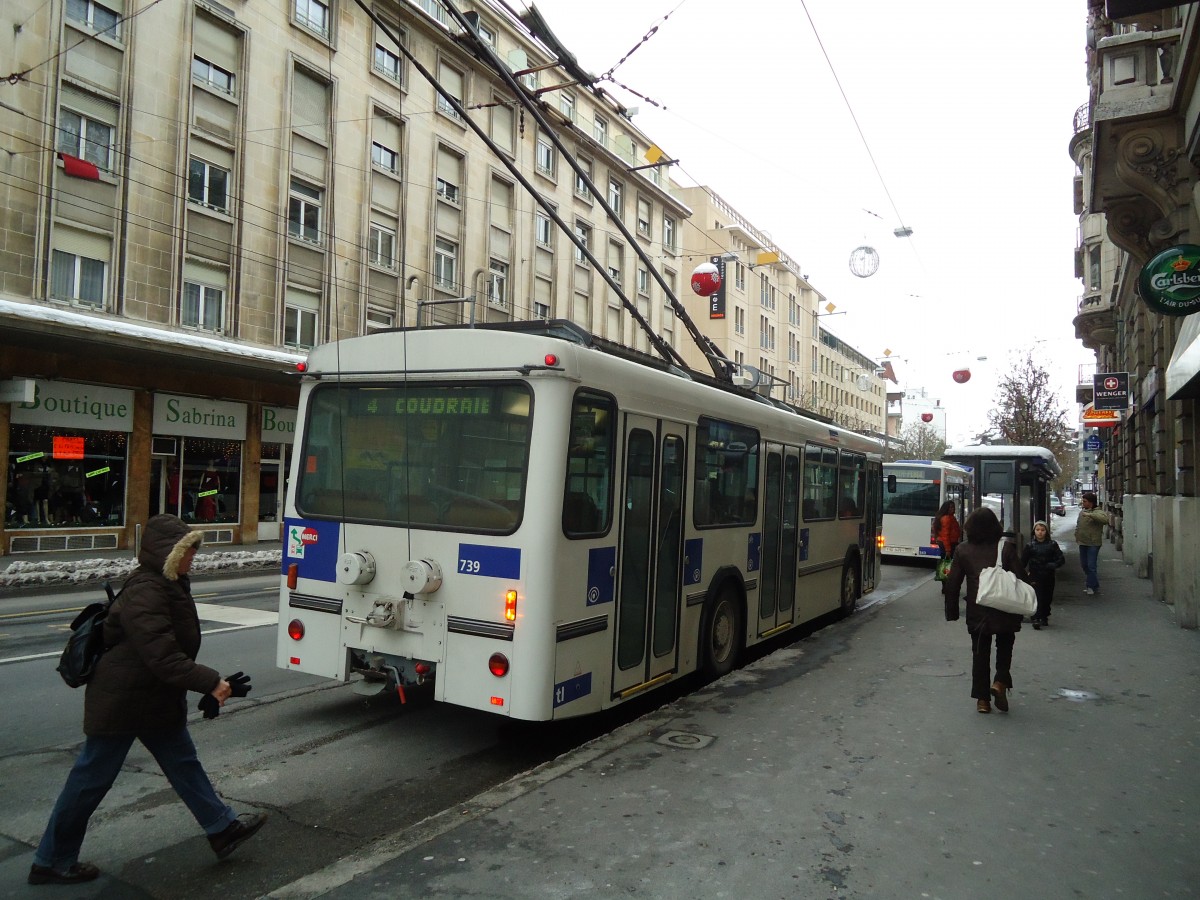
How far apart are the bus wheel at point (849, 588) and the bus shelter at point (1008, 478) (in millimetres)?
8463

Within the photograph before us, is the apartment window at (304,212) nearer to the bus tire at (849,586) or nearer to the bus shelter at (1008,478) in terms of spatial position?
the bus shelter at (1008,478)

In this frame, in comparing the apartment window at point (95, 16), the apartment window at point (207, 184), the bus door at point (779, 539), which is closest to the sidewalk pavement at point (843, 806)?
the bus door at point (779, 539)

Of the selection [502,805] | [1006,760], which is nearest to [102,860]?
[502,805]

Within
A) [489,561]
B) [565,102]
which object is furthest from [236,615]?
[565,102]

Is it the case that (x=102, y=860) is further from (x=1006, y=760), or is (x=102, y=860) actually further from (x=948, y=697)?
(x=948, y=697)

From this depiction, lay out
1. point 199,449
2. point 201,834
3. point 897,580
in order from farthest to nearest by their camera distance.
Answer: point 199,449
point 897,580
point 201,834

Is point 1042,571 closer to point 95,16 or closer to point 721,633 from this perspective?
point 721,633

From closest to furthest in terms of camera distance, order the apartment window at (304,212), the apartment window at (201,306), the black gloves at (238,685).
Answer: the black gloves at (238,685) < the apartment window at (201,306) < the apartment window at (304,212)

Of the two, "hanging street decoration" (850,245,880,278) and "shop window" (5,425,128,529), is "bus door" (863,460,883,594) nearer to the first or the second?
"hanging street decoration" (850,245,880,278)

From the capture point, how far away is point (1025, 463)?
20484mm

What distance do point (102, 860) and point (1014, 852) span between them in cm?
450

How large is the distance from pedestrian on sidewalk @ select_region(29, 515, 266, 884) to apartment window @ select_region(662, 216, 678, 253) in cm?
4358

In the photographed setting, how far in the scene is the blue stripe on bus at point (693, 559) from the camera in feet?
24.7

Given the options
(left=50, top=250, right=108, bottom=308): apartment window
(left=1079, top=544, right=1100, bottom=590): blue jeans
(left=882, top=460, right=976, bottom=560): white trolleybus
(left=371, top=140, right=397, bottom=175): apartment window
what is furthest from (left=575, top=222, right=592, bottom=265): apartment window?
(left=1079, top=544, right=1100, bottom=590): blue jeans
